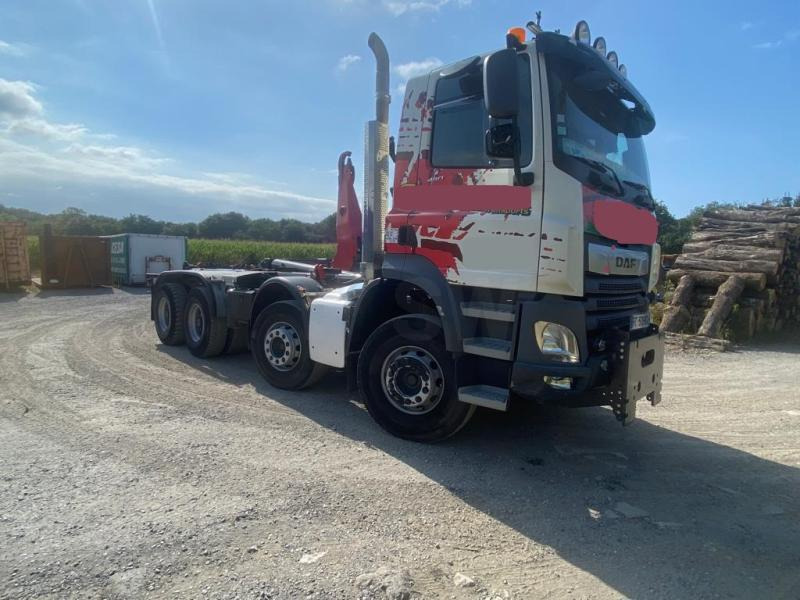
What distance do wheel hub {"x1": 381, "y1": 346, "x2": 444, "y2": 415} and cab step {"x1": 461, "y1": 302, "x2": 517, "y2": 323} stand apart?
1.89 ft

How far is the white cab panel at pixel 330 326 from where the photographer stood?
17.9 ft

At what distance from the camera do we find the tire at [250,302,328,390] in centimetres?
622

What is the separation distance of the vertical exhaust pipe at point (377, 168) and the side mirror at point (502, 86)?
6.57ft

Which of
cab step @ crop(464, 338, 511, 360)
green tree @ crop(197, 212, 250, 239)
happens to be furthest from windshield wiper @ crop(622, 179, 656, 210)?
green tree @ crop(197, 212, 250, 239)

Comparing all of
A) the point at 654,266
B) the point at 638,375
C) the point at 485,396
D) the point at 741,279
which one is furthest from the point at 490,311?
the point at 741,279

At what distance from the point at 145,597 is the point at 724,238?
13607 mm

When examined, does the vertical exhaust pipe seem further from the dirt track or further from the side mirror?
the side mirror

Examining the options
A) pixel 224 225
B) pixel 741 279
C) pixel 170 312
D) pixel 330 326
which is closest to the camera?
pixel 330 326

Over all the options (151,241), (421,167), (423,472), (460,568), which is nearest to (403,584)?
(460,568)

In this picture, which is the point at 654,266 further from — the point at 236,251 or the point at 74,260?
the point at 236,251

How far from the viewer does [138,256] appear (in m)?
22.0

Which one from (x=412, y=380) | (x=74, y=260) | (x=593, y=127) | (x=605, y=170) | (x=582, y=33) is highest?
(x=582, y=33)

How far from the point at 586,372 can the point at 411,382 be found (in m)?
1.57

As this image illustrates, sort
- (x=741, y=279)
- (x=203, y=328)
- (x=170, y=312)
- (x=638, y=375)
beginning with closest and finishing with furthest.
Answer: (x=638, y=375) < (x=203, y=328) < (x=170, y=312) < (x=741, y=279)
